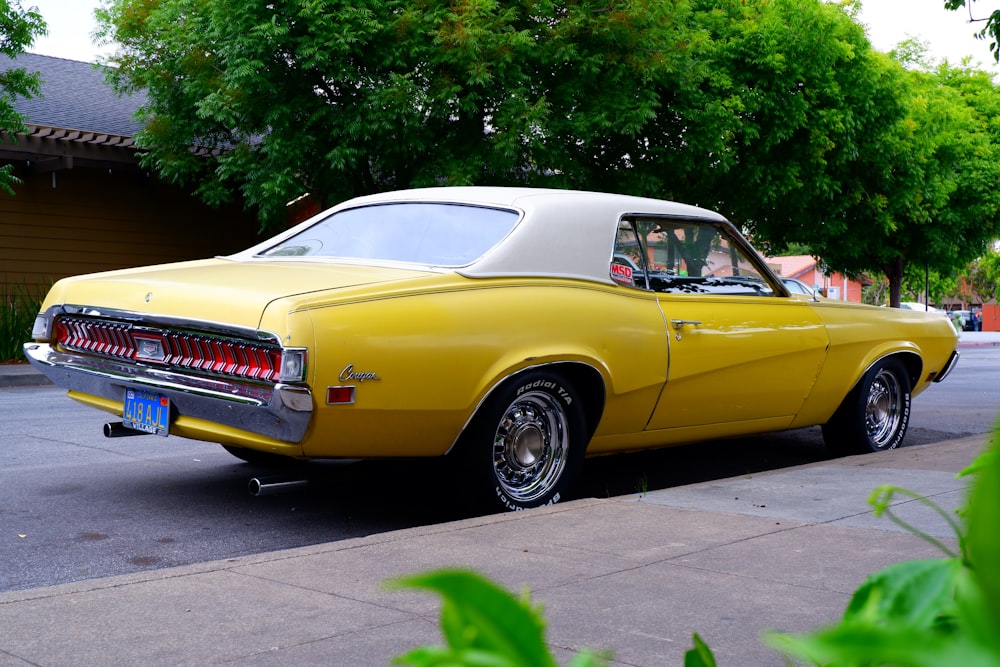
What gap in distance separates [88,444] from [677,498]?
179 inches

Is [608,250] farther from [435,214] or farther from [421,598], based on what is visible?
[421,598]

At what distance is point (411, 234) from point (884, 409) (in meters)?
3.80

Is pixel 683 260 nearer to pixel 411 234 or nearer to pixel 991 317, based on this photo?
pixel 411 234

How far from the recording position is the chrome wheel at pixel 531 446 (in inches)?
212

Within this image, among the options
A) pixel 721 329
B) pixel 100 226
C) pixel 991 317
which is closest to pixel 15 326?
pixel 100 226

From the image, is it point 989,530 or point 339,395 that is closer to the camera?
point 989,530

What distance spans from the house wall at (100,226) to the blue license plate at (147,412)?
15637 mm

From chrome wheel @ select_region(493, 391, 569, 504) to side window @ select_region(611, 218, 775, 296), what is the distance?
0.89 m

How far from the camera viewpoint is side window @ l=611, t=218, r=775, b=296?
6.21 metres

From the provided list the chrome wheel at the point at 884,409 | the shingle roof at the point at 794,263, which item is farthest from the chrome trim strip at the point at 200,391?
the shingle roof at the point at 794,263

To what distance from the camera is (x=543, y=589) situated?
151 inches

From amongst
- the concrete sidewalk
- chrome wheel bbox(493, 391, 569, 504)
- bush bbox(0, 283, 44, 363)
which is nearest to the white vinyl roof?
chrome wheel bbox(493, 391, 569, 504)

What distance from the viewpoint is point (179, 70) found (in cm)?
1959

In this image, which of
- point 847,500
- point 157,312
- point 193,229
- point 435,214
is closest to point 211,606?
point 157,312
